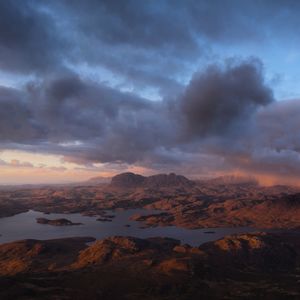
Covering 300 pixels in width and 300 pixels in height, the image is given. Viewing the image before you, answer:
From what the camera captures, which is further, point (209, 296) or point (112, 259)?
point (112, 259)

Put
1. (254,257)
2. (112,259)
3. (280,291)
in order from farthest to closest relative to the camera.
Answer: (254,257) < (112,259) < (280,291)

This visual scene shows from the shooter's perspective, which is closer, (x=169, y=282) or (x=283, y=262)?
(x=169, y=282)

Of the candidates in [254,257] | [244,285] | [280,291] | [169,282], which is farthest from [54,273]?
[254,257]

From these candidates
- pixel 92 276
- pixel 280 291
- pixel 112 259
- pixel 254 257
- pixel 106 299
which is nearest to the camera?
pixel 106 299

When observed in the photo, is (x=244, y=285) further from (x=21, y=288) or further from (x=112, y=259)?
(x=21, y=288)

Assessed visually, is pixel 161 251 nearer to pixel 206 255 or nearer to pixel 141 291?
pixel 206 255

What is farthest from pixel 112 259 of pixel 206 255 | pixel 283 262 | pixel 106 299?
pixel 283 262
